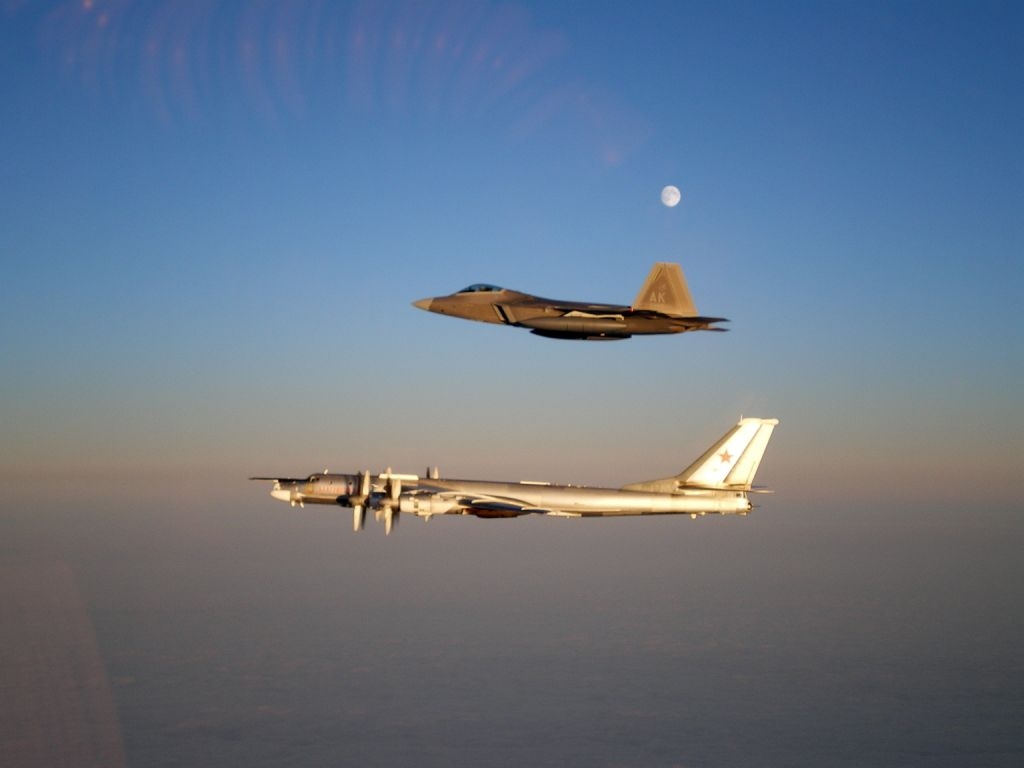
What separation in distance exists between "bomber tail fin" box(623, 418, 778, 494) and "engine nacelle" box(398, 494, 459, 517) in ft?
55.3

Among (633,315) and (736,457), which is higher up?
(633,315)

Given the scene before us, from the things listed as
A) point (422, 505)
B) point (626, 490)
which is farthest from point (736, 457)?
point (422, 505)

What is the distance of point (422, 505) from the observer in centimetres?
4469

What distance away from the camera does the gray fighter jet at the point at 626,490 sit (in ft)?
168

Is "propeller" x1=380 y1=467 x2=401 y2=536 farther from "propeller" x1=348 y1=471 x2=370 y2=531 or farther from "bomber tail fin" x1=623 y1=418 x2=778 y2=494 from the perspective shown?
"bomber tail fin" x1=623 y1=418 x2=778 y2=494

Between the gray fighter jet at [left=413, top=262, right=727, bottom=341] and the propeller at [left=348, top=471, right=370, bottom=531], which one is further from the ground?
the gray fighter jet at [left=413, top=262, right=727, bottom=341]

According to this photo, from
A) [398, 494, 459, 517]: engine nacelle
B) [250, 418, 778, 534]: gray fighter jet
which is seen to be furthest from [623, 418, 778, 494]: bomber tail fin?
[398, 494, 459, 517]: engine nacelle

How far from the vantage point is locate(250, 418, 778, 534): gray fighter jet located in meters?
51.2

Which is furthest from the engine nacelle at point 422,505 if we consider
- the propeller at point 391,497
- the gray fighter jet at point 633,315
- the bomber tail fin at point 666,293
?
the bomber tail fin at point 666,293

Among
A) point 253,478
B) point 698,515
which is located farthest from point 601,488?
point 253,478

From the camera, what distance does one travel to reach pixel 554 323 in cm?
4500

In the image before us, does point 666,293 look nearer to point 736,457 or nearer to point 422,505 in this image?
point 736,457

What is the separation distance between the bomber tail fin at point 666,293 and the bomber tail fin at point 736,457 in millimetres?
11404

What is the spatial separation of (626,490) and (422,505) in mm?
15060
